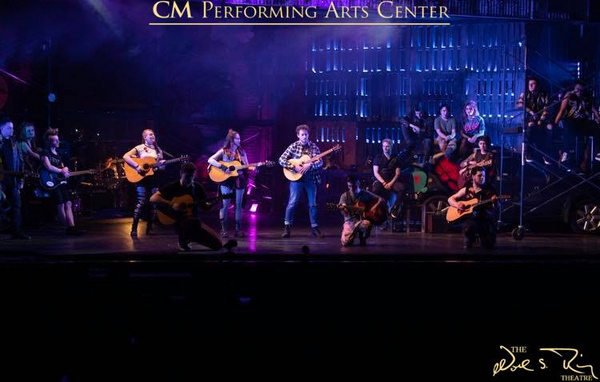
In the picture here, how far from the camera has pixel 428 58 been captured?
19.2 meters

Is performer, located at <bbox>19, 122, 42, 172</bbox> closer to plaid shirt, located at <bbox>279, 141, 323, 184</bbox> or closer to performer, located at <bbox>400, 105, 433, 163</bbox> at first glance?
plaid shirt, located at <bbox>279, 141, 323, 184</bbox>

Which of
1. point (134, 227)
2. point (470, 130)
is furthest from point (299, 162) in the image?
point (470, 130)

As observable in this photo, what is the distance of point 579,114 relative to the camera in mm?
15352

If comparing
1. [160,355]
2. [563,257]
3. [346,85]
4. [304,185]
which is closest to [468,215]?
[563,257]

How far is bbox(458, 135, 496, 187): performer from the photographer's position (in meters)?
14.3

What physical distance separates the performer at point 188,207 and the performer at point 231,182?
5.66ft

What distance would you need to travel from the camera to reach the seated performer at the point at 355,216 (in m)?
12.6

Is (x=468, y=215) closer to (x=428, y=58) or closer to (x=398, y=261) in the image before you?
(x=398, y=261)

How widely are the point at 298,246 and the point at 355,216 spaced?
123 centimetres

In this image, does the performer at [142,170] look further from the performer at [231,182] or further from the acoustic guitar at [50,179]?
the acoustic guitar at [50,179]

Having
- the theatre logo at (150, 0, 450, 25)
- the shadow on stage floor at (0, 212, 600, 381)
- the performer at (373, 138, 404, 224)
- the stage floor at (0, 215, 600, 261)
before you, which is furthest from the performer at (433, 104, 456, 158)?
the shadow on stage floor at (0, 212, 600, 381)

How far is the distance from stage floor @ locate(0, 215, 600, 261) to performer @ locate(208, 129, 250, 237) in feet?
1.42

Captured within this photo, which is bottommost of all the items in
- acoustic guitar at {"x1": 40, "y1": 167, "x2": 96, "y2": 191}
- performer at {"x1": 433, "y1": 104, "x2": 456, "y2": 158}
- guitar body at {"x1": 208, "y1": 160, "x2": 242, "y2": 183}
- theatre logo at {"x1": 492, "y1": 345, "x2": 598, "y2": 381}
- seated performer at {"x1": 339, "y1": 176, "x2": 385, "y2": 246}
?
theatre logo at {"x1": 492, "y1": 345, "x2": 598, "y2": 381}

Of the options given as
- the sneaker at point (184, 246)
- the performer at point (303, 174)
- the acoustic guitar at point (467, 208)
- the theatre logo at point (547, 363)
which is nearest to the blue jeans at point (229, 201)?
the performer at point (303, 174)
